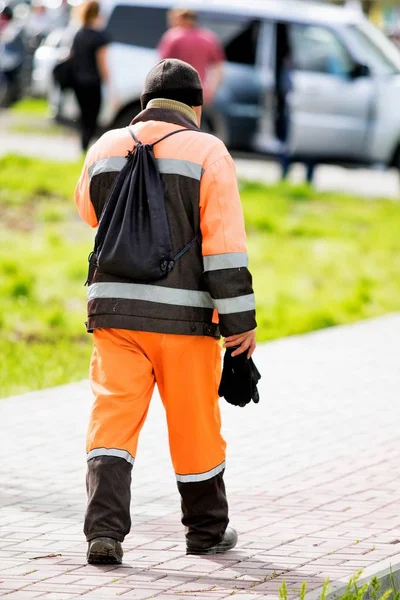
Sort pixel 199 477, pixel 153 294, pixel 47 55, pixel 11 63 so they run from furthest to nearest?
pixel 11 63 → pixel 47 55 → pixel 199 477 → pixel 153 294

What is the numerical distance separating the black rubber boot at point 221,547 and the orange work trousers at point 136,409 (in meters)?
0.23

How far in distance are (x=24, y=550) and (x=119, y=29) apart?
46.9 ft

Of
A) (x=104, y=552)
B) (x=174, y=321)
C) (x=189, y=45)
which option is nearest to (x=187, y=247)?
(x=174, y=321)

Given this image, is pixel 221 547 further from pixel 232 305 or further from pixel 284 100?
pixel 284 100

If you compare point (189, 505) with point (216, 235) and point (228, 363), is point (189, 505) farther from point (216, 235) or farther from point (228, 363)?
point (216, 235)

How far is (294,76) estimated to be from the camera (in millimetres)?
17109

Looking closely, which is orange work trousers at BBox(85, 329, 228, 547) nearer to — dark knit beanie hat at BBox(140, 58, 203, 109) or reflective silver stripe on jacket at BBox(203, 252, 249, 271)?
reflective silver stripe on jacket at BBox(203, 252, 249, 271)

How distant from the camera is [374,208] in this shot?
15492 millimetres

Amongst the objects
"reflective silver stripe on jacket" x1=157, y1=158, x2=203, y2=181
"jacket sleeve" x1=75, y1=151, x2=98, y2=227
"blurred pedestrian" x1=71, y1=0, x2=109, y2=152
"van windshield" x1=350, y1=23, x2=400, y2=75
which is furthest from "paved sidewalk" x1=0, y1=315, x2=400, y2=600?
"van windshield" x1=350, y1=23, x2=400, y2=75

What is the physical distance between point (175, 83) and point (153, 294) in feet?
2.49

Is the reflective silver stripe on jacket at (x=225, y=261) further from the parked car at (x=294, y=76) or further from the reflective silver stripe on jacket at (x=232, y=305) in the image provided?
the parked car at (x=294, y=76)

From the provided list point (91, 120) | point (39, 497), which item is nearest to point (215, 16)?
point (91, 120)

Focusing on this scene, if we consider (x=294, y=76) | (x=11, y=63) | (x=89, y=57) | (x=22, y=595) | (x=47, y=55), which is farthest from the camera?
(x=11, y=63)

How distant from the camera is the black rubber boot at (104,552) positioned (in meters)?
4.86
